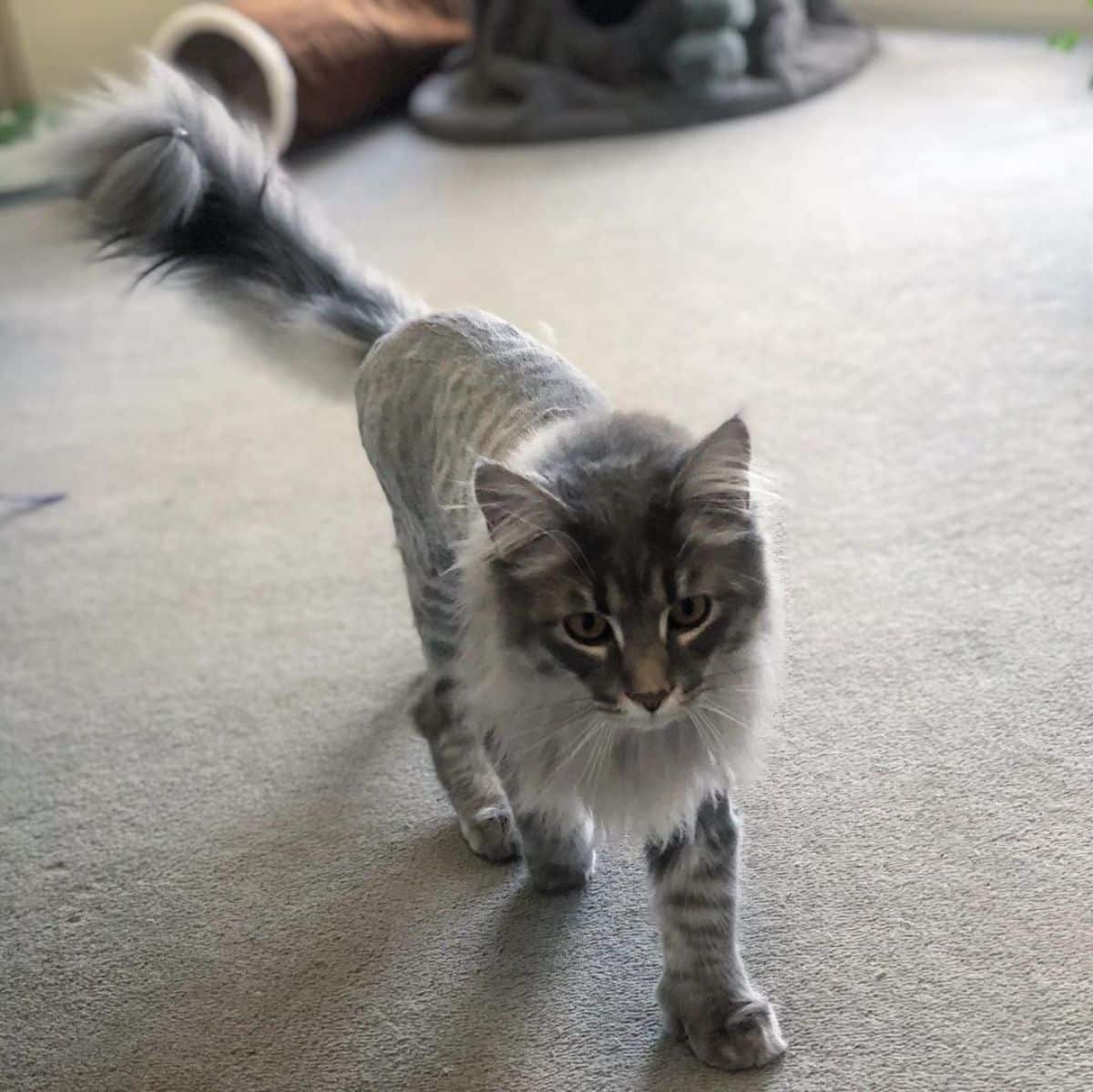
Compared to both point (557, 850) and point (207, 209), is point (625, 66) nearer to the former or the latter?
point (207, 209)

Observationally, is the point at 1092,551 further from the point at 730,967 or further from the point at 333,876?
the point at 333,876

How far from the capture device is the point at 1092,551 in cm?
180

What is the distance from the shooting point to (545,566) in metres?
1.12

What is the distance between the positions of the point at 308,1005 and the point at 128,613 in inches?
33.0

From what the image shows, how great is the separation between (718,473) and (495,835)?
0.57 metres

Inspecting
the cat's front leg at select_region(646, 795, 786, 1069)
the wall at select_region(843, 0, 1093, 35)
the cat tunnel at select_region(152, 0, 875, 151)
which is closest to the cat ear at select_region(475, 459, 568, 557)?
the cat's front leg at select_region(646, 795, 786, 1069)

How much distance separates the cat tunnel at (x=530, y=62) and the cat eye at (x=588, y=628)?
281 centimetres

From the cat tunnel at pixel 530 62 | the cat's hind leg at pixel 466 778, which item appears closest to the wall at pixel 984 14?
the cat tunnel at pixel 530 62

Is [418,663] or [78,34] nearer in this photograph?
[418,663]

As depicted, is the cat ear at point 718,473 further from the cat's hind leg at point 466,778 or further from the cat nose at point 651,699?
the cat's hind leg at point 466,778

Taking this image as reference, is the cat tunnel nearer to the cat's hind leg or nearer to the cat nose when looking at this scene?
the cat's hind leg

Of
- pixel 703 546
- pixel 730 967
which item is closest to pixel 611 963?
pixel 730 967

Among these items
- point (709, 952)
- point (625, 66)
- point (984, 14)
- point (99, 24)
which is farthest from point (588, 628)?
point (99, 24)

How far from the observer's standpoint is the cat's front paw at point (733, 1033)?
121 cm
